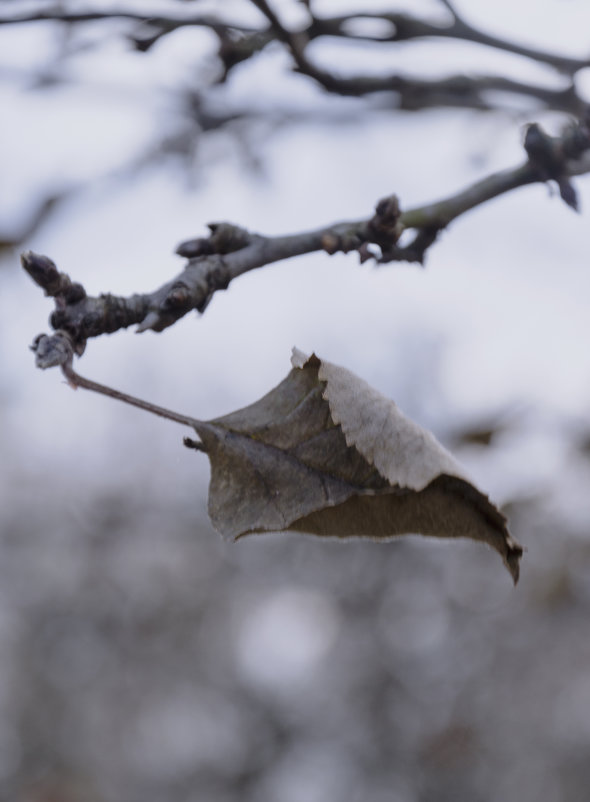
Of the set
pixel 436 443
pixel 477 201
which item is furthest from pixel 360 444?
pixel 477 201

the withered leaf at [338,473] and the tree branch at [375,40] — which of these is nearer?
the withered leaf at [338,473]

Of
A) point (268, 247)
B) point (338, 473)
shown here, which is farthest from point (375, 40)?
point (338, 473)

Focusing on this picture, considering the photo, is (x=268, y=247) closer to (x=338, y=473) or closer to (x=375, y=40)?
(x=338, y=473)

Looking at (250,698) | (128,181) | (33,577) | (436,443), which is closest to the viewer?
(436,443)

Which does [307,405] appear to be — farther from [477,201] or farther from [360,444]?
[477,201]

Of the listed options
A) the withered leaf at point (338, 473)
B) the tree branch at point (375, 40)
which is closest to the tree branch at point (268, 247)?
the withered leaf at point (338, 473)

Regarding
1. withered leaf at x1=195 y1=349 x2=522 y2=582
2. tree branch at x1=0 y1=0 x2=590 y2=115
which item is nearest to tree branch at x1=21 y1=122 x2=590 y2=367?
withered leaf at x1=195 y1=349 x2=522 y2=582

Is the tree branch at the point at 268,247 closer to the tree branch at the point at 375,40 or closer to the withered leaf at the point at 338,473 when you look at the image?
the withered leaf at the point at 338,473
